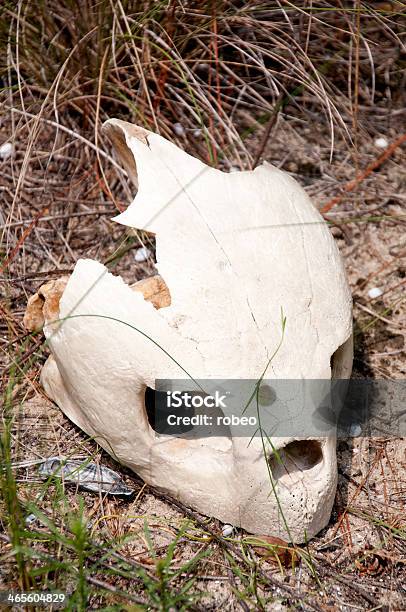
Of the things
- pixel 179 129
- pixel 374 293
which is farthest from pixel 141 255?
pixel 374 293

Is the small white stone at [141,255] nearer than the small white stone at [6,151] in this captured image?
Yes

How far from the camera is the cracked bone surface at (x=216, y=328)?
88.2 inches

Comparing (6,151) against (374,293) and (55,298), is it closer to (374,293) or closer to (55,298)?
(55,298)

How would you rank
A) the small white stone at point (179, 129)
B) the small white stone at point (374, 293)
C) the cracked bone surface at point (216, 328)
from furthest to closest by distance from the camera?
the small white stone at point (179, 129) < the small white stone at point (374, 293) < the cracked bone surface at point (216, 328)

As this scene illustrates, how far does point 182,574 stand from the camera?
2395mm

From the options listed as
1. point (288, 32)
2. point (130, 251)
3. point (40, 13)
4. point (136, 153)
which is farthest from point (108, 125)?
point (288, 32)

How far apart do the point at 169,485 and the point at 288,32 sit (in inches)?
83.4

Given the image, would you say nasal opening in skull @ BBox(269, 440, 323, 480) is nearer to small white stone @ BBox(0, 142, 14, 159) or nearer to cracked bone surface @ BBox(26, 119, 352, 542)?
cracked bone surface @ BBox(26, 119, 352, 542)

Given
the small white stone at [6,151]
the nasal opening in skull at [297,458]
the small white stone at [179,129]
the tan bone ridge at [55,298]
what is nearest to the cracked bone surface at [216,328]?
the nasal opening in skull at [297,458]

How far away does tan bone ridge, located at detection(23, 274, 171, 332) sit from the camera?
2.71m

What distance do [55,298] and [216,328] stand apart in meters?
0.72

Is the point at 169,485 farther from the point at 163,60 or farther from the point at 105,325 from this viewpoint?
the point at 163,60

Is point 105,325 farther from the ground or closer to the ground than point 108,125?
closer to the ground

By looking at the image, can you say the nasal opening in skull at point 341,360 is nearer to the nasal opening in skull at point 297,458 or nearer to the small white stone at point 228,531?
the nasal opening in skull at point 297,458
